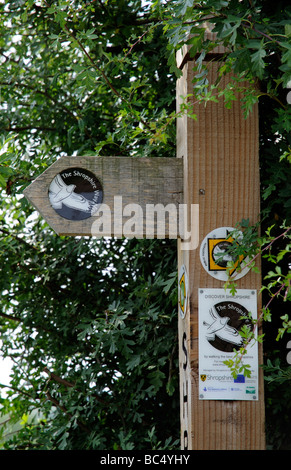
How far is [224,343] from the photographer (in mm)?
1795

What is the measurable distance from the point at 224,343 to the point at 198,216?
385 millimetres

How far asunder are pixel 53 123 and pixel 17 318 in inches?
39.8

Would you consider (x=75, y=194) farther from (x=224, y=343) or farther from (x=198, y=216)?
(x=224, y=343)

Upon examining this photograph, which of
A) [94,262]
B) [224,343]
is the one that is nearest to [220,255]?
[224,343]

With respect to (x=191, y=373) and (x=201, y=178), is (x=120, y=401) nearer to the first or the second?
(x=191, y=373)

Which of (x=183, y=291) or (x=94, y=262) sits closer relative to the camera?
(x=183, y=291)

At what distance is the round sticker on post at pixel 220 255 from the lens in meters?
1.82

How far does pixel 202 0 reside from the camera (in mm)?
1740

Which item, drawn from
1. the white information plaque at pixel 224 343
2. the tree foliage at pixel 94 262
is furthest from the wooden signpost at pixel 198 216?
the tree foliage at pixel 94 262

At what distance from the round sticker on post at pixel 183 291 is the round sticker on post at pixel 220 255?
8cm

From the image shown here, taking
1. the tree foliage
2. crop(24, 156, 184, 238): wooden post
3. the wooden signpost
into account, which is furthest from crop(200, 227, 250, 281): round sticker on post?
the tree foliage

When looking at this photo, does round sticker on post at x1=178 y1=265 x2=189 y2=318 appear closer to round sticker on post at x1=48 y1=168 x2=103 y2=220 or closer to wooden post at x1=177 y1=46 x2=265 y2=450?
wooden post at x1=177 y1=46 x2=265 y2=450

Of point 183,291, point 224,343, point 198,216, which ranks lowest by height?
point 224,343

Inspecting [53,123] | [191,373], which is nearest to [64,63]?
[53,123]
